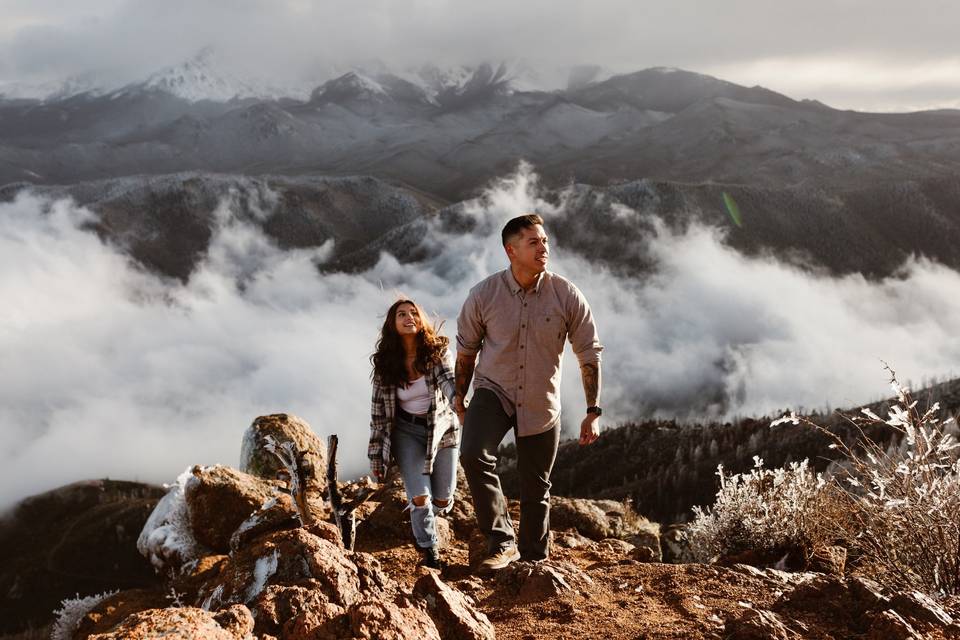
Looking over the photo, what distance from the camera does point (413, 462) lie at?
4.32 meters

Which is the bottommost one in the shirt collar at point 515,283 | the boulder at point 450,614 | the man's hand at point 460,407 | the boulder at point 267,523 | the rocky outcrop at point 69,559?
the rocky outcrop at point 69,559

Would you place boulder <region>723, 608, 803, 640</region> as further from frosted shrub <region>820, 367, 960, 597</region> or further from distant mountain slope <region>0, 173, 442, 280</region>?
distant mountain slope <region>0, 173, 442, 280</region>

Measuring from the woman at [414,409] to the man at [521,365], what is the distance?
267mm

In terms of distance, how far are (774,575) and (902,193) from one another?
161786mm

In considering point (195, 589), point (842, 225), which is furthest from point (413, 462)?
point (842, 225)

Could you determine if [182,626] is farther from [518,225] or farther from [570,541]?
[570,541]

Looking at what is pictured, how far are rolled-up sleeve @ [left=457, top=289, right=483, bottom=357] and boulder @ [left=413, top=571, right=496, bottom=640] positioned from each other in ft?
5.16

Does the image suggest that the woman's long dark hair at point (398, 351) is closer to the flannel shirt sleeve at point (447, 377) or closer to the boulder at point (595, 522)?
the flannel shirt sleeve at point (447, 377)

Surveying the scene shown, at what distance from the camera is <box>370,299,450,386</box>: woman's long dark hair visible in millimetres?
4238

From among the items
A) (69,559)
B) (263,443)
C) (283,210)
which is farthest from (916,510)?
(283,210)

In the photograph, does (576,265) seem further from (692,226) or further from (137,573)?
(137,573)

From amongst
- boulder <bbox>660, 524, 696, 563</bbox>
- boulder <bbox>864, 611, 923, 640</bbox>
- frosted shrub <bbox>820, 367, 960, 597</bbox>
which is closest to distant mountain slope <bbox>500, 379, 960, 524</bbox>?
boulder <bbox>660, 524, 696, 563</bbox>

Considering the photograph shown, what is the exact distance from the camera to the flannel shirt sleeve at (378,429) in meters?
4.30

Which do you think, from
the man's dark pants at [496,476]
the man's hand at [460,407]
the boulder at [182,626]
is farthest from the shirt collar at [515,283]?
the boulder at [182,626]
